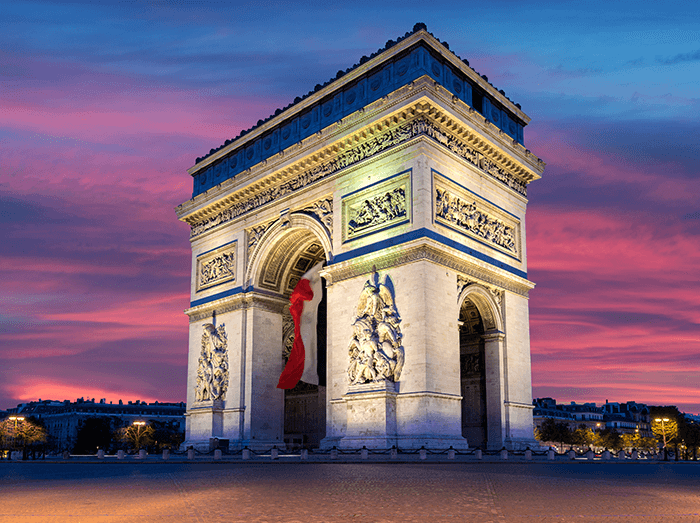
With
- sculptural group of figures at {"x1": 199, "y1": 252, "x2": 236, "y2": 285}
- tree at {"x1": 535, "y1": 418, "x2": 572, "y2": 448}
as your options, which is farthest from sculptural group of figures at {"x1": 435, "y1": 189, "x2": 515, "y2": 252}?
tree at {"x1": 535, "y1": 418, "x2": 572, "y2": 448}

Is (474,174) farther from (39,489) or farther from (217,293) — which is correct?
(39,489)

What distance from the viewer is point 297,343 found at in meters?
26.7

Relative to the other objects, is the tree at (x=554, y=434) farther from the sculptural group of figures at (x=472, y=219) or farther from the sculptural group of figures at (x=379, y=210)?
the sculptural group of figures at (x=379, y=210)

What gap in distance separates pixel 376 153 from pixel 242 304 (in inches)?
372

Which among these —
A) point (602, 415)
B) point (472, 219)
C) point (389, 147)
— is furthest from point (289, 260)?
point (602, 415)

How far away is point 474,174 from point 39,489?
18652 mm

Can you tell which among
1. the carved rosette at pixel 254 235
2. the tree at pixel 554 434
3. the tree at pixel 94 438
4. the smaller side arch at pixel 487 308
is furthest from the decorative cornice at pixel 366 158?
the tree at pixel 94 438

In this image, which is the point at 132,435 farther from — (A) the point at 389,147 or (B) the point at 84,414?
(A) the point at 389,147

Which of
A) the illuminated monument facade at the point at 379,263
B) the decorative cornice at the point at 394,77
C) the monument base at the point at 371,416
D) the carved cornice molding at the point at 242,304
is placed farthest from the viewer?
the carved cornice molding at the point at 242,304

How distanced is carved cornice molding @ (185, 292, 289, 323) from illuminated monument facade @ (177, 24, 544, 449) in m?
0.09

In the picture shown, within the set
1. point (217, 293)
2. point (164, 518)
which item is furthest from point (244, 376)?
point (164, 518)

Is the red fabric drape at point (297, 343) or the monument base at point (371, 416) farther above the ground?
the red fabric drape at point (297, 343)

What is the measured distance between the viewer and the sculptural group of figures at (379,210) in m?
22.2

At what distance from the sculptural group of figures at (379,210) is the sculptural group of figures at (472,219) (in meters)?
1.28
